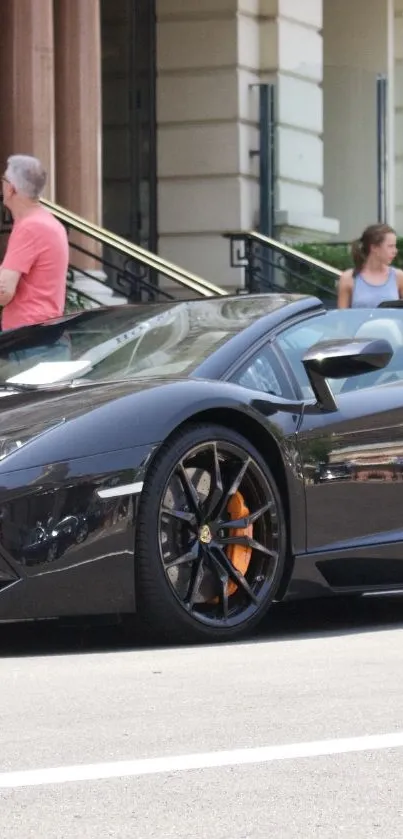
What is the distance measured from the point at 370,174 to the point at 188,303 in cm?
1664

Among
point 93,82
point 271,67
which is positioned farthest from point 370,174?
point 93,82

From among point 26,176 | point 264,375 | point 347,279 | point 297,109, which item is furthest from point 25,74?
point 264,375

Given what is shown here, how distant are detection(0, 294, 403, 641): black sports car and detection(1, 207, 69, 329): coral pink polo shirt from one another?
1.04m

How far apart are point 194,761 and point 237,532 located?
6.77 ft

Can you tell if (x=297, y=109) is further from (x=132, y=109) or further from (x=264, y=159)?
(x=132, y=109)

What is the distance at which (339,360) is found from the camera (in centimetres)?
681

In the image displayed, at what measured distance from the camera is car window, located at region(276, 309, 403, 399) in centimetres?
702

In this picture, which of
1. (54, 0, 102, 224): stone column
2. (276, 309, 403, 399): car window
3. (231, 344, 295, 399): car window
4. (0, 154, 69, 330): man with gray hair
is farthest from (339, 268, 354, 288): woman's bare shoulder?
(54, 0, 102, 224): stone column

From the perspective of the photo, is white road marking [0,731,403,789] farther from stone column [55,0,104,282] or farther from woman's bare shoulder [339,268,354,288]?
stone column [55,0,104,282]

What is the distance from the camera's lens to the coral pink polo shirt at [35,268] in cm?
859

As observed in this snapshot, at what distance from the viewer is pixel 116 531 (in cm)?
611

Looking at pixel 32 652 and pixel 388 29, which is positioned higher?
pixel 388 29

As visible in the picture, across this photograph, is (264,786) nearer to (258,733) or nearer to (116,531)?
(258,733)

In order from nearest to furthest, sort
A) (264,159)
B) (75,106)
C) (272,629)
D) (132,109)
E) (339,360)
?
(339,360)
(272,629)
(75,106)
(264,159)
(132,109)
